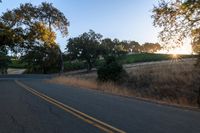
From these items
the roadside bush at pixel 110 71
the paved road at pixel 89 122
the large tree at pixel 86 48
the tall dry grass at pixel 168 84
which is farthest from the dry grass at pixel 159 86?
the large tree at pixel 86 48

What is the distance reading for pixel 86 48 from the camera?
3743 inches

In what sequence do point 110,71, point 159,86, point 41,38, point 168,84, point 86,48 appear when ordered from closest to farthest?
1. point 168,84
2. point 159,86
3. point 110,71
4. point 41,38
5. point 86,48

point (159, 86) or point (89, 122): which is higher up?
point (89, 122)

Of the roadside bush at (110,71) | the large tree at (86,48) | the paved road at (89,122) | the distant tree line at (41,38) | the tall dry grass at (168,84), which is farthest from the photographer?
the large tree at (86,48)

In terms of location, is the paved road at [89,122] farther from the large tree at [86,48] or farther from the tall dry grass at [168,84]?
the large tree at [86,48]

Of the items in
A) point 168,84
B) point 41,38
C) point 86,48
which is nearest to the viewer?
point 168,84

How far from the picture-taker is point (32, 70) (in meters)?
102

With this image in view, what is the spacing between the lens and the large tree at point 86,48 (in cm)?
9519

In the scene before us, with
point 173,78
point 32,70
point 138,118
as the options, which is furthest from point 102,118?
point 32,70

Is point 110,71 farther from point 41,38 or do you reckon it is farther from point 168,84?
point 41,38

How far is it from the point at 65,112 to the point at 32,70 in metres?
90.3

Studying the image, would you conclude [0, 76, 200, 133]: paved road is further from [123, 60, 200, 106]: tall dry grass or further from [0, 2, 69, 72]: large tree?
[0, 2, 69, 72]: large tree

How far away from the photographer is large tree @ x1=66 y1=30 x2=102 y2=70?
95188mm

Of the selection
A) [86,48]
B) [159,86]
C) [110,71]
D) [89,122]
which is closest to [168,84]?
[159,86]
